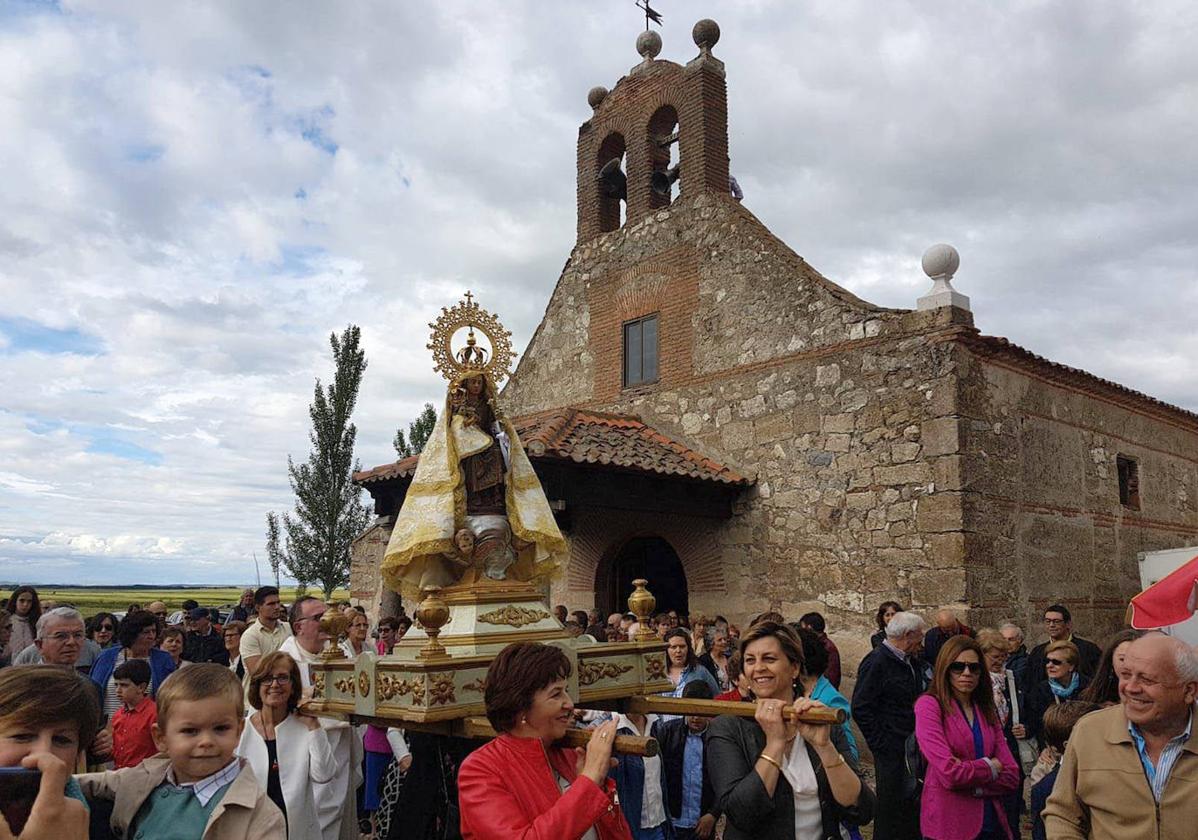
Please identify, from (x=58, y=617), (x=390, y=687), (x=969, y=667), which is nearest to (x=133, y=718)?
(x=58, y=617)

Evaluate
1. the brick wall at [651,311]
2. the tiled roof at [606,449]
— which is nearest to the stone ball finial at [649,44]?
the brick wall at [651,311]

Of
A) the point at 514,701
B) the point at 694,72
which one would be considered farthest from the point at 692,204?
the point at 514,701

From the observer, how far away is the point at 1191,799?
270cm

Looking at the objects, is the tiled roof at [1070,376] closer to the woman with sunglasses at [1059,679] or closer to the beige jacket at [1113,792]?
the woman with sunglasses at [1059,679]

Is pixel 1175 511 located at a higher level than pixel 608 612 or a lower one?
higher

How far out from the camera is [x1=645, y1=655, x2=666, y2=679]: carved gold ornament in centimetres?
390

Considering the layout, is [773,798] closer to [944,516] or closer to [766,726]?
[766,726]

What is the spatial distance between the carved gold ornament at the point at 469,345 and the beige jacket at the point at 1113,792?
9.11ft

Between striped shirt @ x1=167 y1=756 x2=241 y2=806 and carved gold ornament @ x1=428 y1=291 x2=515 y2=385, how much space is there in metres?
2.16

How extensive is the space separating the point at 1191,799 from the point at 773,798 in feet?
4.11

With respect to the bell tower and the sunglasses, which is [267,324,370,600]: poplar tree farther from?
the sunglasses

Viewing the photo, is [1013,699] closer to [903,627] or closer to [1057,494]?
[903,627]

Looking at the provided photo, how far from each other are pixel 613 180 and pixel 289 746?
11444mm

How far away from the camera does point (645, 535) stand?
12.0 metres
